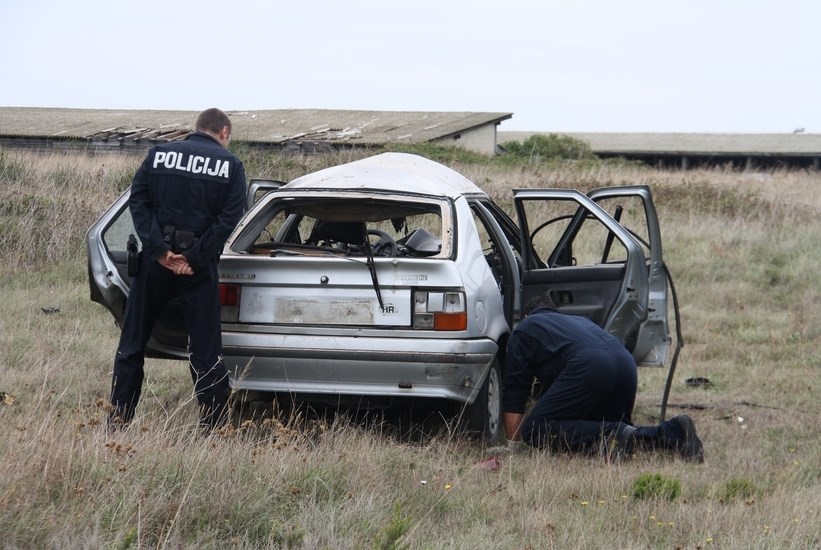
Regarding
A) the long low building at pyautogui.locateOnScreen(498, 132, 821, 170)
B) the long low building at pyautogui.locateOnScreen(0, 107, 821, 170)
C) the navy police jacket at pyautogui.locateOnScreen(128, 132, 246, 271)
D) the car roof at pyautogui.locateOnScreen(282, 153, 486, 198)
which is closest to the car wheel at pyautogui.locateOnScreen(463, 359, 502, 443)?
the car roof at pyautogui.locateOnScreen(282, 153, 486, 198)

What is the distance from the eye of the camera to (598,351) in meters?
6.14

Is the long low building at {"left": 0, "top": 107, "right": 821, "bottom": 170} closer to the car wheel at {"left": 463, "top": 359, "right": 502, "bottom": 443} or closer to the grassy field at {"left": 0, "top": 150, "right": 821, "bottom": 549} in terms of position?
the grassy field at {"left": 0, "top": 150, "right": 821, "bottom": 549}

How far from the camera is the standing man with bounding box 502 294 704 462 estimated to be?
6047mm

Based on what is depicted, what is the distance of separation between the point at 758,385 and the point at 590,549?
538cm

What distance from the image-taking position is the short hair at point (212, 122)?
5.95 meters

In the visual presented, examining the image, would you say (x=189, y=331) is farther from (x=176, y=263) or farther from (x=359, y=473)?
(x=359, y=473)

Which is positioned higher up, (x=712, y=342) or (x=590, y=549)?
(x=590, y=549)

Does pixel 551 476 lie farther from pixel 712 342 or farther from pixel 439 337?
pixel 712 342

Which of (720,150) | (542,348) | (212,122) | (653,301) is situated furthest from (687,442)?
(720,150)

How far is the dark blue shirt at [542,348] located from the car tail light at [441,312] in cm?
60

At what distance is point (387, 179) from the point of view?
259 inches

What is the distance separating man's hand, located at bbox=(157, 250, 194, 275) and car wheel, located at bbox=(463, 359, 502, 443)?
5.93 feet

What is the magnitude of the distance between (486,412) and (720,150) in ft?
146

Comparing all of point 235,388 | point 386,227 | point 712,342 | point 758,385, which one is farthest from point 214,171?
point 386,227
